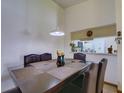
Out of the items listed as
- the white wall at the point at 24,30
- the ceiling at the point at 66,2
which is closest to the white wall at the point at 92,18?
the ceiling at the point at 66,2

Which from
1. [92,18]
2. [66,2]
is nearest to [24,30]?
[66,2]

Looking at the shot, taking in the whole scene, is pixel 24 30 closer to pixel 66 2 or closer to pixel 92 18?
pixel 66 2

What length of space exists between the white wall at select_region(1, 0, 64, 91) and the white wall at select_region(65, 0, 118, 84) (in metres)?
0.61

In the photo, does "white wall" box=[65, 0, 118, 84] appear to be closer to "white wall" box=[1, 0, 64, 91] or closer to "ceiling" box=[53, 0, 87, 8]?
"ceiling" box=[53, 0, 87, 8]

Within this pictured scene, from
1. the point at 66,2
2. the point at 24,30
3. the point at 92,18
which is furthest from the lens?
the point at 66,2

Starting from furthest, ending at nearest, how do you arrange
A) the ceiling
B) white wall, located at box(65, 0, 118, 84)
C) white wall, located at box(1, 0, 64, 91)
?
the ceiling → white wall, located at box(65, 0, 118, 84) → white wall, located at box(1, 0, 64, 91)

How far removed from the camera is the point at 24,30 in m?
3.30

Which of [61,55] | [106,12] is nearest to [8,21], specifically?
[61,55]

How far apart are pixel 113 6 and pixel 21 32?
2.99 meters

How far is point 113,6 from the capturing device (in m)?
3.18

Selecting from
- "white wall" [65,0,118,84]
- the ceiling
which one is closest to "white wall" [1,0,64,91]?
the ceiling

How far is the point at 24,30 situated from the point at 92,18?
7.97 ft

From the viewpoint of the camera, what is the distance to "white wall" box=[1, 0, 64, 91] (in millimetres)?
2865

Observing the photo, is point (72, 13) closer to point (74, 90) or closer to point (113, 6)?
point (113, 6)
